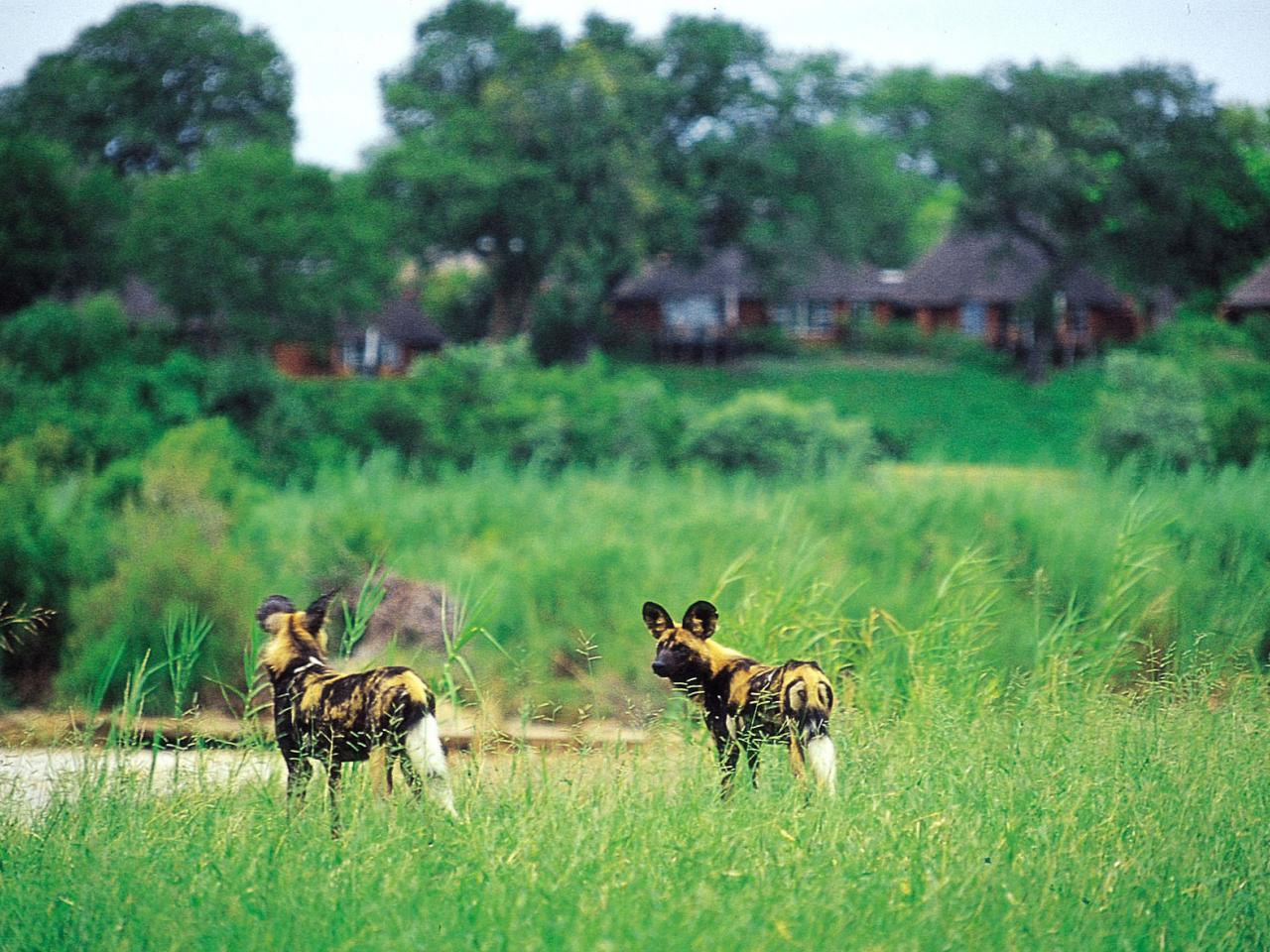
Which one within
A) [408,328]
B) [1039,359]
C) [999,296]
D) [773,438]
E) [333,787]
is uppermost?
[999,296]

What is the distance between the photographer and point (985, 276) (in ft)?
128

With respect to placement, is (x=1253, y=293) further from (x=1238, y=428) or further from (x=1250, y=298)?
(x=1238, y=428)

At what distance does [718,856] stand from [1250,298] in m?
24.0

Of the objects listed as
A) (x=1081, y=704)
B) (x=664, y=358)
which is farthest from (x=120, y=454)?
(x=664, y=358)

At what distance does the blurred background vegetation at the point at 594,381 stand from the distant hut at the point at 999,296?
1955mm

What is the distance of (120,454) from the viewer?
17.9m

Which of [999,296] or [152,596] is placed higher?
[999,296]

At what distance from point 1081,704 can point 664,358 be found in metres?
33.7

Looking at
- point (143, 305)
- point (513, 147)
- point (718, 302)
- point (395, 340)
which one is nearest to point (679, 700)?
point (513, 147)

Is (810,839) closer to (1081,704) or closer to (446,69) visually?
(1081,704)

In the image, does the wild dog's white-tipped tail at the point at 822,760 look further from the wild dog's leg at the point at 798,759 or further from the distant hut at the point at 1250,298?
the distant hut at the point at 1250,298

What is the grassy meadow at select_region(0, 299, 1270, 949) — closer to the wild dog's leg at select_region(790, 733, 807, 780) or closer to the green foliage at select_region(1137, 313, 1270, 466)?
the wild dog's leg at select_region(790, 733, 807, 780)

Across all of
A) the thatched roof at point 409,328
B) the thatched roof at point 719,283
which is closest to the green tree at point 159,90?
the thatched roof at point 409,328

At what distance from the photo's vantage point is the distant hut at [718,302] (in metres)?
39.9
